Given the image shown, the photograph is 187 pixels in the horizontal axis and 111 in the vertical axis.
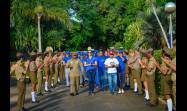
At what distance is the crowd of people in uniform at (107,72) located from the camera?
1391 centimetres

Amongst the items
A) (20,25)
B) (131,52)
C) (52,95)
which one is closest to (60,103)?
(52,95)

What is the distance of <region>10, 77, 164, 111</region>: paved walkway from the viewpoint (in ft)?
47.1

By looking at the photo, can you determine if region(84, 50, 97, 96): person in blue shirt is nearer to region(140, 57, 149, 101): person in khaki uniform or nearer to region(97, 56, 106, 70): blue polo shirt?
region(97, 56, 106, 70): blue polo shirt

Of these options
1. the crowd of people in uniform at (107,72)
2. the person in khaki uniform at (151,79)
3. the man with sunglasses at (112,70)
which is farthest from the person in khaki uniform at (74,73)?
the person in khaki uniform at (151,79)

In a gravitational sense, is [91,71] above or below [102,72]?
above

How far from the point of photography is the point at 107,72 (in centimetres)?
1869

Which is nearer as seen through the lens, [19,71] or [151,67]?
[19,71]

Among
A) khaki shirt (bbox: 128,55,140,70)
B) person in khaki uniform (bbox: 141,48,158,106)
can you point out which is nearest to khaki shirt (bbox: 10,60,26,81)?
person in khaki uniform (bbox: 141,48,158,106)

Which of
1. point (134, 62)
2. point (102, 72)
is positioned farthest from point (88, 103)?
point (102, 72)

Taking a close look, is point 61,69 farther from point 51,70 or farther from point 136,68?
point 136,68

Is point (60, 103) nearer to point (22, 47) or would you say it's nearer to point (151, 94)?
point (151, 94)

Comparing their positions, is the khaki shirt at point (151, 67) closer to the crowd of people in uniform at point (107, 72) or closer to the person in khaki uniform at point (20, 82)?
the crowd of people in uniform at point (107, 72)

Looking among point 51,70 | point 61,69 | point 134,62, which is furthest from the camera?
point 61,69

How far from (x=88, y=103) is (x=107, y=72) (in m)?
3.19
